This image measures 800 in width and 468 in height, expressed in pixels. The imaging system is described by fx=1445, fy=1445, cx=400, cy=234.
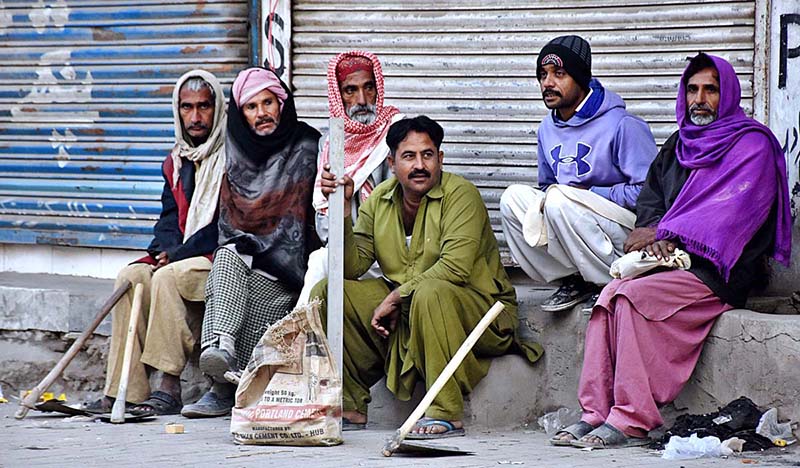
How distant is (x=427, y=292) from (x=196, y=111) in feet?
6.36

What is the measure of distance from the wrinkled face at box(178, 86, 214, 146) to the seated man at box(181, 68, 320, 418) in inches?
10.2

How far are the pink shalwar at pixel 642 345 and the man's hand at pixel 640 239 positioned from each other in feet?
0.66

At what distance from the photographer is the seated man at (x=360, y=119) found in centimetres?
693

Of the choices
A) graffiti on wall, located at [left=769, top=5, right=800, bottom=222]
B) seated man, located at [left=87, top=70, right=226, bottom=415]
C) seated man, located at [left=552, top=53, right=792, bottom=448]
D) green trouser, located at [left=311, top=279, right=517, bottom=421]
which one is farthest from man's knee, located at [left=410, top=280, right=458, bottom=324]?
graffiti on wall, located at [left=769, top=5, right=800, bottom=222]

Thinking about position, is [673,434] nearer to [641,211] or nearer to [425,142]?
[641,211]

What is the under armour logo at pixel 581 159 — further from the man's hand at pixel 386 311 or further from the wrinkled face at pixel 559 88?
the man's hand at pixel 386 311

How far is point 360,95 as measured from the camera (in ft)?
23.0

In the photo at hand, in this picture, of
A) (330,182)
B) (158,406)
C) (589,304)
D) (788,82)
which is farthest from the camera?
(158,406)

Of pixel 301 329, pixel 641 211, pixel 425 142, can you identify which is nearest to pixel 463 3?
pixel 425 142

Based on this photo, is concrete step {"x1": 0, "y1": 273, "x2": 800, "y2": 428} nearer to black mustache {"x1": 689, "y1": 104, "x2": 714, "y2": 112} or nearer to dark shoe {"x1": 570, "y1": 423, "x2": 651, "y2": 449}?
dark shoe {"x1": 570, "y1": 423, "x2": 651, "y2": 449}

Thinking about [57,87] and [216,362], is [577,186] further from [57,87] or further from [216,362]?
[57,87]

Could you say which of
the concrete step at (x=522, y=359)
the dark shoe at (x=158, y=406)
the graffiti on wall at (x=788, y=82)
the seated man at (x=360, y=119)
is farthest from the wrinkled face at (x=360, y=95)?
the graffiti on wall at (x=788, y=82)

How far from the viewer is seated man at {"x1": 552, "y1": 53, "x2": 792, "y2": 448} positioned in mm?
5699

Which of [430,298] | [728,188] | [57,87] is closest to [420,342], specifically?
[430,298]
